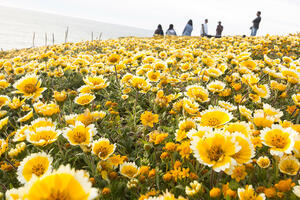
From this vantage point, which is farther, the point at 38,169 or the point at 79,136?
the point at 79,136

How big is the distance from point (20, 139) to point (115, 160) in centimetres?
78

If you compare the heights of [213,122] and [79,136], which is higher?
[213,122]

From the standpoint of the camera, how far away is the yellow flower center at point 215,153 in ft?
3.79

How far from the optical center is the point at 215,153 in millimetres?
1160

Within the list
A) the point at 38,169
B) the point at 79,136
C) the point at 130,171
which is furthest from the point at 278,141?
the point at 38,169

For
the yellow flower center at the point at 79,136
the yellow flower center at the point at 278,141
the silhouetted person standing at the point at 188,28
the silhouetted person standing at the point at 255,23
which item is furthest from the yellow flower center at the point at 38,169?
the silhouetted person standing at the point at 188,28

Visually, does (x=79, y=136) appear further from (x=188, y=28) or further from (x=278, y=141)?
(x=188, y=28)

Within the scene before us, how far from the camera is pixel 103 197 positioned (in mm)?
1395

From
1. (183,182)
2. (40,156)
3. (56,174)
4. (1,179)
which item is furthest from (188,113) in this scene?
(1,179)

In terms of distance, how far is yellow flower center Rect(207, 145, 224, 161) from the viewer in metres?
1.15

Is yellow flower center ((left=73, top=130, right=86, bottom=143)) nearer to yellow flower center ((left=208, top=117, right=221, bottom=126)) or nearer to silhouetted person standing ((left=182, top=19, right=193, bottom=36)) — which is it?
yellow flower center ((left=208, top=117, right=221, bottom=126))

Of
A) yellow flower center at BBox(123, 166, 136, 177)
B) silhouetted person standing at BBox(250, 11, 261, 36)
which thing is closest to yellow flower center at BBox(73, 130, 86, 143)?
yellow flower center at BBox(123, 166, 136, 177)

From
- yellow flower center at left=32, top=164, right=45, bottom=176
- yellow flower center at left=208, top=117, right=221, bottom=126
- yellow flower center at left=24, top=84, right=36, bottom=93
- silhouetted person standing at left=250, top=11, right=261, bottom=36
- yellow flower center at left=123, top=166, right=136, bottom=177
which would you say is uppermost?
silhouetted person standing at left=250, top=11, right=261, bottom=36

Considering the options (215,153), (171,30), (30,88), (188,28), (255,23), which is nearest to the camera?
(215,153)
